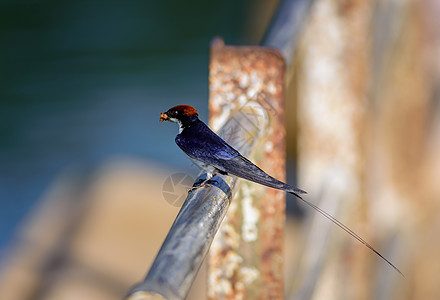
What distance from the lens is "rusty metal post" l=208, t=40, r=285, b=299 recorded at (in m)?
1.32

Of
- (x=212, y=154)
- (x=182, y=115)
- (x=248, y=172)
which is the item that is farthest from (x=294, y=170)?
(x=248, y=172)

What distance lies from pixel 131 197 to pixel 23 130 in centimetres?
559

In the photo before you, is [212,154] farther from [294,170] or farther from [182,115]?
[294,170]

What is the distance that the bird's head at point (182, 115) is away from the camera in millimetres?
1485

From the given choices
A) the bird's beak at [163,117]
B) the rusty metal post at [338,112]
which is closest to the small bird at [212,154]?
the bird's beak at [163,117]

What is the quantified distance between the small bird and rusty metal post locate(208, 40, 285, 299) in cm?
5

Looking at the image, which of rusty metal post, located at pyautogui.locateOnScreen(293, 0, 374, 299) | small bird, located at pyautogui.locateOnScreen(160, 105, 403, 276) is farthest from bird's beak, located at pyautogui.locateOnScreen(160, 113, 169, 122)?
rusty metal post, located at pyautogui.locateOnScreen(293, 0, 374, 299)

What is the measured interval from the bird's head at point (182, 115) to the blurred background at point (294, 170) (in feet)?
0.70

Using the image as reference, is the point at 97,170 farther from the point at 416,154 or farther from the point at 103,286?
the point at 416,154

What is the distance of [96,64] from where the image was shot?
480 inches

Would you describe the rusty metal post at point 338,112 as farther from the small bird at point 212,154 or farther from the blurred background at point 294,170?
the small bird at point 212,154

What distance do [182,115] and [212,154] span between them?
0.92ft

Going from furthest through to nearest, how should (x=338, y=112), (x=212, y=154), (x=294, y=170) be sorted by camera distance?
(x=294, y=170)
(x=338, y=112)
(x=212, y=154)

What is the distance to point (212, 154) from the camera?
4.15ft
